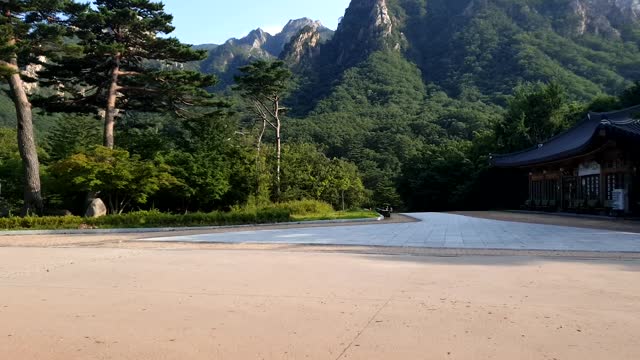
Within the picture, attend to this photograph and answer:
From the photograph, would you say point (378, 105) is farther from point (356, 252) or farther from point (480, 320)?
point (480, 320)

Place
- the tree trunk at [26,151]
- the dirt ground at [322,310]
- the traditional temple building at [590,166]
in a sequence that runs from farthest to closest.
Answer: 1. the tree trunk at [26,151]
2. the traditional temple building at [590,166]
3. the dirt ground at [322,310]

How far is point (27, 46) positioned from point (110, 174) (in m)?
5.77

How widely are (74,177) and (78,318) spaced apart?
52.9ft

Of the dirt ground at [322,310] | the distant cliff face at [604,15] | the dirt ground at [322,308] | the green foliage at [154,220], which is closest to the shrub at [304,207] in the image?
the green foliage at [154,220]

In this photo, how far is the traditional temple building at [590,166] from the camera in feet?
66.0

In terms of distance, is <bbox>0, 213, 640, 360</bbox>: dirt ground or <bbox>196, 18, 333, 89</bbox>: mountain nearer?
<bbox>0, 213, 640, 360</bbox>: dirt ground

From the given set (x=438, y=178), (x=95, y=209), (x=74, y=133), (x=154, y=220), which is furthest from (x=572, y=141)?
(x=74, y=133)

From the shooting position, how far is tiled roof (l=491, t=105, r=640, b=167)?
21316 millimetres

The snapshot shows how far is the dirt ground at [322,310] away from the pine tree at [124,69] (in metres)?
15.6

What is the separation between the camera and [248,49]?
12781 centimetres

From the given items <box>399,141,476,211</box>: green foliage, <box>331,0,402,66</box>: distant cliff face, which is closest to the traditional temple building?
<box>399,141,476,211</box>: green foliage

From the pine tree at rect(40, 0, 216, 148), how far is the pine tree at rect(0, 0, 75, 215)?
1.06 m

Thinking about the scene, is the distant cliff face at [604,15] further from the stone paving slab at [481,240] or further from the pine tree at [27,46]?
the pine tree at [27,46]

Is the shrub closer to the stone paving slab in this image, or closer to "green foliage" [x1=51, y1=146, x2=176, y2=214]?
"green foliage" [x1=51, y1=146, x2=176, y2=214]
